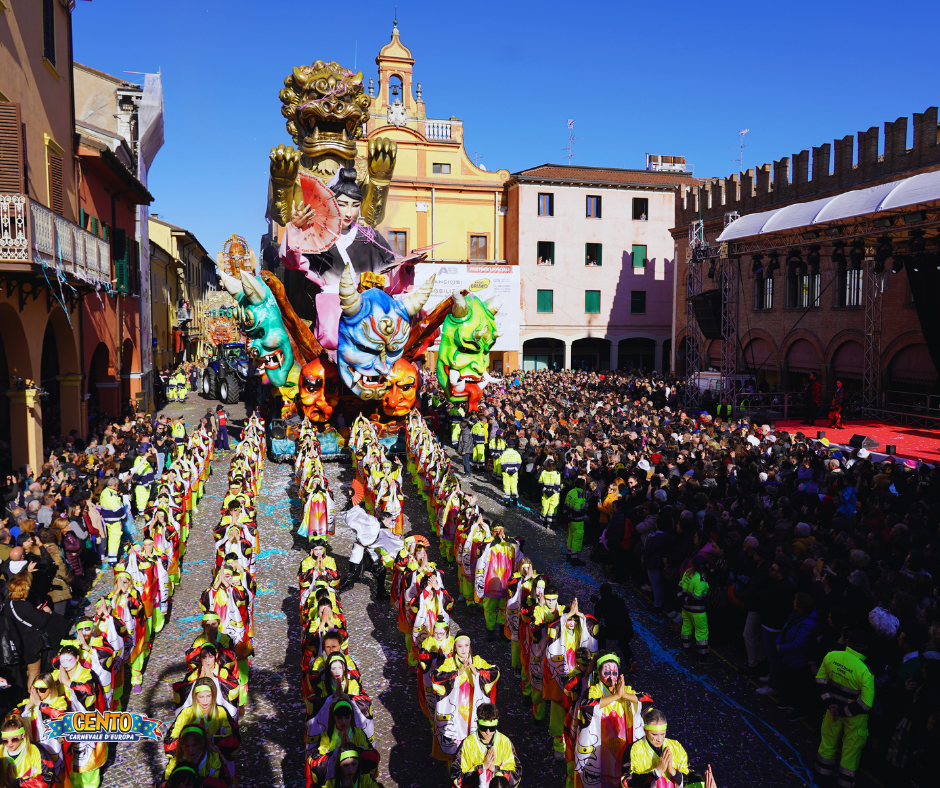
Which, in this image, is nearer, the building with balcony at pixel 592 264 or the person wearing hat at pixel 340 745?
the person wearing hat at pixel 340 745

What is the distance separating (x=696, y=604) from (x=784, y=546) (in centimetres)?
136

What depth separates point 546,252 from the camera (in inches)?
1496

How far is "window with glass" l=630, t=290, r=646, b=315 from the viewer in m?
39.4

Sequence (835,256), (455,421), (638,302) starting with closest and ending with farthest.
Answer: (835,256), (455,421), (638,302)

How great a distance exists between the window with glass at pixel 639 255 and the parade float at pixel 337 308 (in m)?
21.7

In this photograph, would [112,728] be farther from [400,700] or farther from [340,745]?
[400,700]

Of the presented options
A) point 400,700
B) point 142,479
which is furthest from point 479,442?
point 400,700

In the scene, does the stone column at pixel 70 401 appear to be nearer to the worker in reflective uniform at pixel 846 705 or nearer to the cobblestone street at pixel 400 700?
the cobblestone street at pixel 400 700

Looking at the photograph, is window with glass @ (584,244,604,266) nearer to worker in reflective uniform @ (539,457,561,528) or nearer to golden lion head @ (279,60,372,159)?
golden lion head @ (279,60,372,159)

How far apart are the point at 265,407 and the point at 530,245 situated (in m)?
20.7

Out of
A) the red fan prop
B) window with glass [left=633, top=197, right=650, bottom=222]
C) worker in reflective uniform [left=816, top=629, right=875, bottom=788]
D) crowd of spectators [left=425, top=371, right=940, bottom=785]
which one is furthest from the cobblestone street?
window with glass [left=633, top=197, right=650, bottom=222]

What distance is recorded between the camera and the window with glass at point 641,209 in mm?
39031

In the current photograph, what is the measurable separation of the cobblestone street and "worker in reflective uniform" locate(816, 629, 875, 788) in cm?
39

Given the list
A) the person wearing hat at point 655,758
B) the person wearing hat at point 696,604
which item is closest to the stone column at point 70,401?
the person wearing hat at point 696,604
